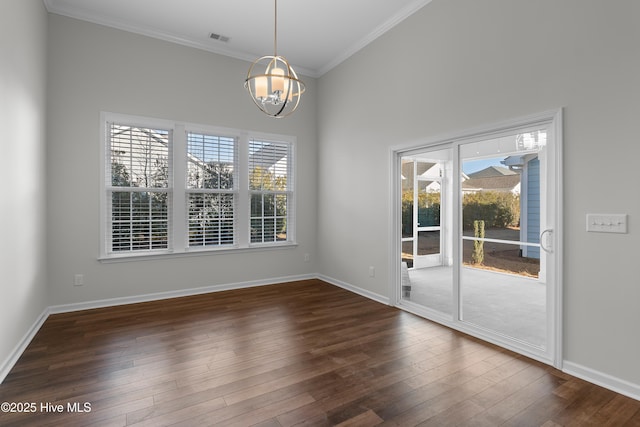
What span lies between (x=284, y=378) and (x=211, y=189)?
3.13m

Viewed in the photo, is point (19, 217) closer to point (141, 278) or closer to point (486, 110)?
point (141, 278)

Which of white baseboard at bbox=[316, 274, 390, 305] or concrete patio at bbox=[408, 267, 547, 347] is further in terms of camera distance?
white baseboard at bbox=[316, 274, 390, 305]

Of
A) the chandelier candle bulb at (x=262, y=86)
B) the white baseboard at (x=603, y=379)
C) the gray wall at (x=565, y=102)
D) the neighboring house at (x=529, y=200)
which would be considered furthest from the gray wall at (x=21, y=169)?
the white baseboard at (x=603, y=379)

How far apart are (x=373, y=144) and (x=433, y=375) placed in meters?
2.95

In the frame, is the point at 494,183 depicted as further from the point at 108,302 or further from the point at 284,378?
the point at 108,302

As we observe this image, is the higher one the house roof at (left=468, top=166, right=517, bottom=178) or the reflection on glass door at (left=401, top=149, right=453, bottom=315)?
the house roof at (left=468, top=166, right=517, bottom=178)

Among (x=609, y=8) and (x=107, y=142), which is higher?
(x=609, y=8)

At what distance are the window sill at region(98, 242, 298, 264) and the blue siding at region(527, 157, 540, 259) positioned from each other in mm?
3464

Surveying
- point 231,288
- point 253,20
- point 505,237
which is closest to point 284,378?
point 505,237

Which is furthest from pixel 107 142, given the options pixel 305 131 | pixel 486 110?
pixel 486 110

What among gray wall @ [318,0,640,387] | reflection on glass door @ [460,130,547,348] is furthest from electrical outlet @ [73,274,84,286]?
reflection on glass door @ [460,130,547,348]

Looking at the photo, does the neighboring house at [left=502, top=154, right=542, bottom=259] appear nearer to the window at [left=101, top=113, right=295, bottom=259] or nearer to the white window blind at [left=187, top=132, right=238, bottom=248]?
the window at [left=101, top=113, right=295, bottom=259]

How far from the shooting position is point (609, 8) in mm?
2305

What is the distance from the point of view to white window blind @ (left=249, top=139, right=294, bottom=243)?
5.20 meters
